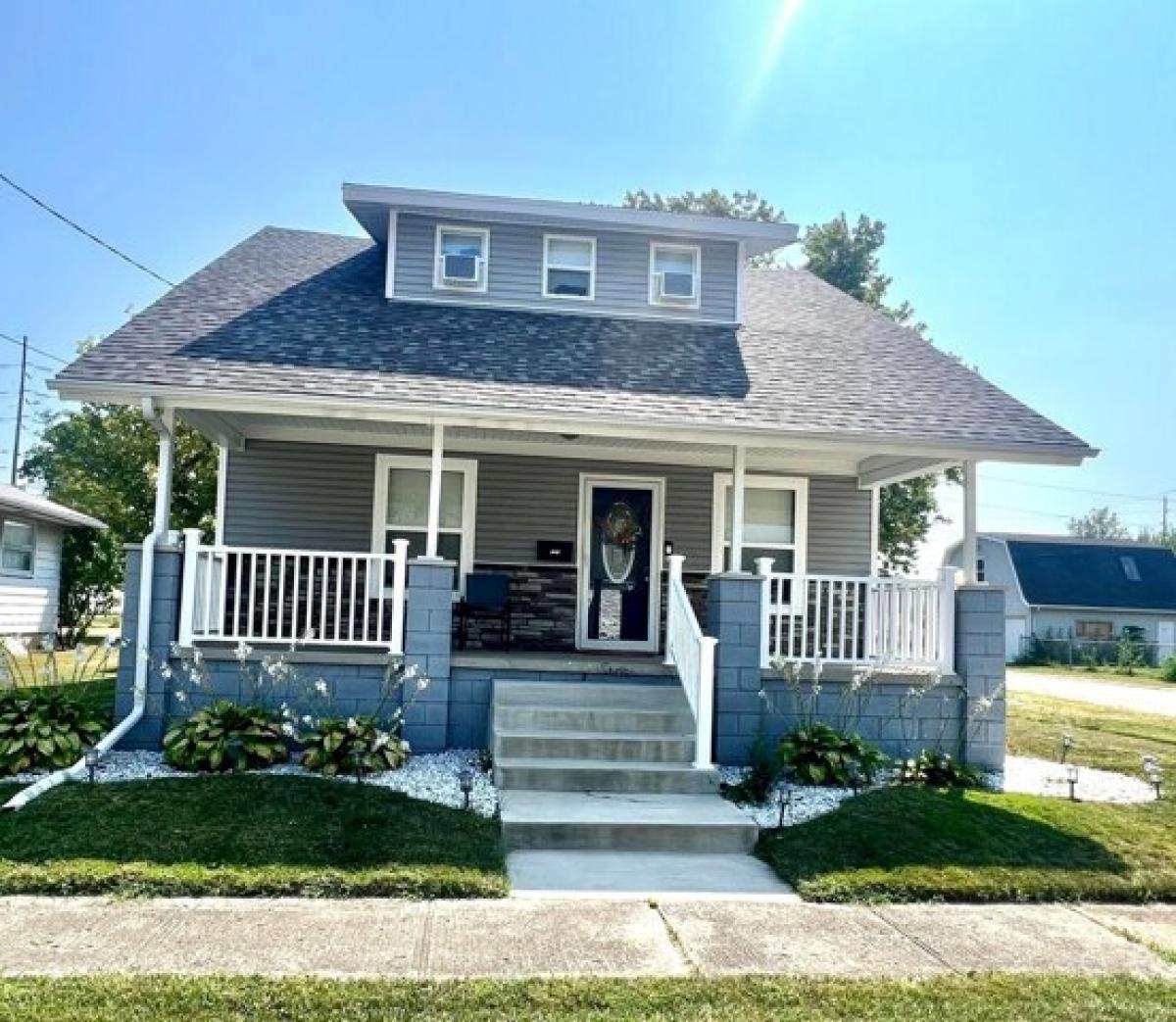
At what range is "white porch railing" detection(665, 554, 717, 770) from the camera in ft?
23.2

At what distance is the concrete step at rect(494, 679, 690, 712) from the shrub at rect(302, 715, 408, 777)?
38.6 inches

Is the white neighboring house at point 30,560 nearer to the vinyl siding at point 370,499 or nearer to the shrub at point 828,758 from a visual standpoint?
the vinyl siding at point 370,499

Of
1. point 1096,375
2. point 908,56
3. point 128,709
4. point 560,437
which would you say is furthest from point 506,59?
point 1096,375

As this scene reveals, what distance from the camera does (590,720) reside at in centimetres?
741

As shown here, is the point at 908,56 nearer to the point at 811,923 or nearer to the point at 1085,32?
the point at 1085,32

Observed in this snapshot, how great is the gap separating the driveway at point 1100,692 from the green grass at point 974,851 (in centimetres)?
1078

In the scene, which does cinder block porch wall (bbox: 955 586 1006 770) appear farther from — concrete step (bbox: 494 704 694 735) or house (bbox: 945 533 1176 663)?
house (bbox: 945 533 1176 663)

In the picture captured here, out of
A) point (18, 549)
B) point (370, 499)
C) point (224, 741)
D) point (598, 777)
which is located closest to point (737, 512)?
point (598, 777)

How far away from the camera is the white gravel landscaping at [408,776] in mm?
6406

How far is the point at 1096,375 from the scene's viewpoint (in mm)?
31422

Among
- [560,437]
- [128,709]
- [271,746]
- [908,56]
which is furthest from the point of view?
[908,56]

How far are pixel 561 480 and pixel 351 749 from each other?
15.4ft

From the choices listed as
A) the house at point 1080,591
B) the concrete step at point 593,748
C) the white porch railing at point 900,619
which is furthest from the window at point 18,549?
the house at point 1080,591

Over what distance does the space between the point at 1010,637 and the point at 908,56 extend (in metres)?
29.3
